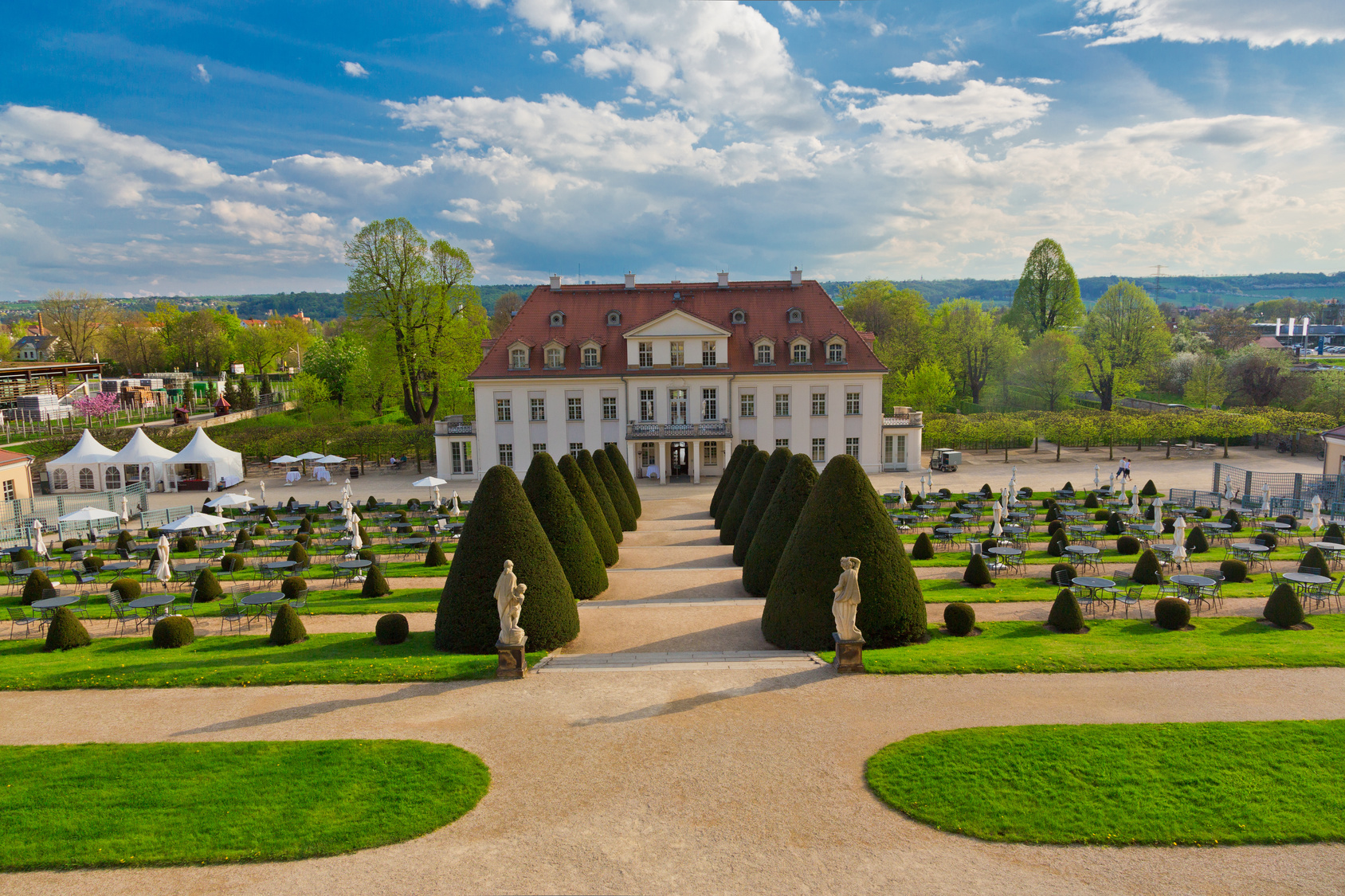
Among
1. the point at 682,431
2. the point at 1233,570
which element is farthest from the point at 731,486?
the point at 1233,570

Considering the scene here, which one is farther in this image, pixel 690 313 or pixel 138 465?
pixel 690 313

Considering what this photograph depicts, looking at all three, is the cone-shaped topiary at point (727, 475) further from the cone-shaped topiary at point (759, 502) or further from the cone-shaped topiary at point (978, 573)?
the cone-shaped topiary at point (978, 573)

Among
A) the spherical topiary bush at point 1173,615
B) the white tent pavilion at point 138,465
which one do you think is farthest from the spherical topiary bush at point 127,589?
the white tent pavilion at point 138,465

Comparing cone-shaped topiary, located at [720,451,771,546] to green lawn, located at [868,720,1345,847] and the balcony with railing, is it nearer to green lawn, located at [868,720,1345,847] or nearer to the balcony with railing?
green lawn, located at [868,720,1345,847]

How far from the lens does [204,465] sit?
1989 inches

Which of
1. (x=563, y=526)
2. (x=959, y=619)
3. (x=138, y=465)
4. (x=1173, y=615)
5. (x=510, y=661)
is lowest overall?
(x=1173, y=615)

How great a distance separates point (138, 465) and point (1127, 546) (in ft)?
184

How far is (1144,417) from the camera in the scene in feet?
185

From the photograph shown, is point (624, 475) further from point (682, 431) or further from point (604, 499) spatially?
point (682, 431)

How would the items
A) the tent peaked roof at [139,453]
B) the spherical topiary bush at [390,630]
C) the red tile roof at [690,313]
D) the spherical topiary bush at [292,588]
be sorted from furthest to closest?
the red tile roof at [690,313]
the tent peaked roof at [139,453]
the spherical topiary bush at [292,588]
the spherical topiary bush at [390,630]

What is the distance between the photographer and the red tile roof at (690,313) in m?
50.9

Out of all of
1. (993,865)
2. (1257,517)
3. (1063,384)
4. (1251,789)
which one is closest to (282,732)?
(993,865)

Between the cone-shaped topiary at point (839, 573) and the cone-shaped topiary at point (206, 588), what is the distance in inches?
710

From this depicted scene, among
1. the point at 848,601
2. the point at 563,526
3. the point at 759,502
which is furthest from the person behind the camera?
the point at 759,502
